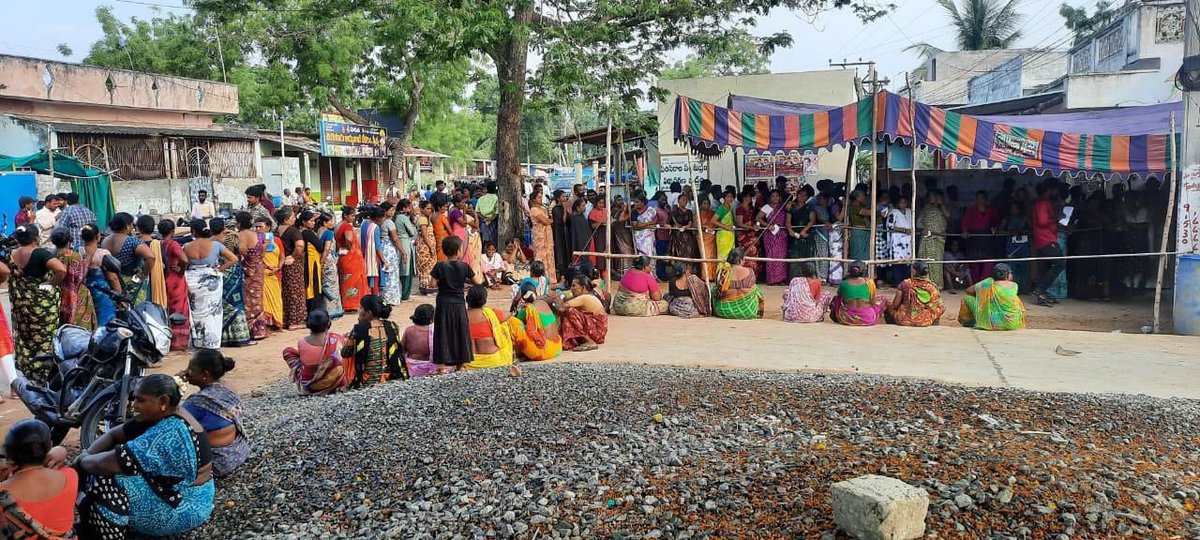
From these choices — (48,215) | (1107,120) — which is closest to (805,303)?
(1107,120)

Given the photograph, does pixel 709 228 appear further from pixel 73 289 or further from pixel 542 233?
pixel 73 289

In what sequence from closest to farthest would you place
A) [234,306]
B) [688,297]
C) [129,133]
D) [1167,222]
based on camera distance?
1. [234,306]
2. [1167,222]
3. [688,297]
4. [129,133]

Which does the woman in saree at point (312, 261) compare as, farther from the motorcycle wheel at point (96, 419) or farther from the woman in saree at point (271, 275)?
the motorcycle wheel at point (96, 419)

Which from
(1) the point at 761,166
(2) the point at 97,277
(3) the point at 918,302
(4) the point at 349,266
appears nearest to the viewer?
(2) the point at 97,277

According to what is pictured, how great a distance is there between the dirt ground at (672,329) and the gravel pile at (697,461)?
5.93 ft

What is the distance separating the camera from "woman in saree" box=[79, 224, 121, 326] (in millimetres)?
7441

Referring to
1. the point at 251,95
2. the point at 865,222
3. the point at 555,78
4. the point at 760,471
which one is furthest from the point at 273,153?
the point at 760,471

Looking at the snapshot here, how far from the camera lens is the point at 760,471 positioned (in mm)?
4273

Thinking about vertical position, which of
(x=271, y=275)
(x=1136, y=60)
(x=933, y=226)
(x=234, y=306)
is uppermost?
(x=1136, y=60)

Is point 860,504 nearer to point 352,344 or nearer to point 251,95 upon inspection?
point 352,344

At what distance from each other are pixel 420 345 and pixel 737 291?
413cm

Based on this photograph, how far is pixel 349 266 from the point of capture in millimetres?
10195

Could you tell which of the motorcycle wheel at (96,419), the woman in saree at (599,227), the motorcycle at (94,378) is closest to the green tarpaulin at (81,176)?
the woman in saree at (599,227)

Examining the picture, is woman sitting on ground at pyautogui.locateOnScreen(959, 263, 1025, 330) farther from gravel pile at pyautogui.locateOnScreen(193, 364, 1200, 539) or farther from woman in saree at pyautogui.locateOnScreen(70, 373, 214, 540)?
woman in saree at pyautogui.locateOnScreen(70, 373, 214, 540)
